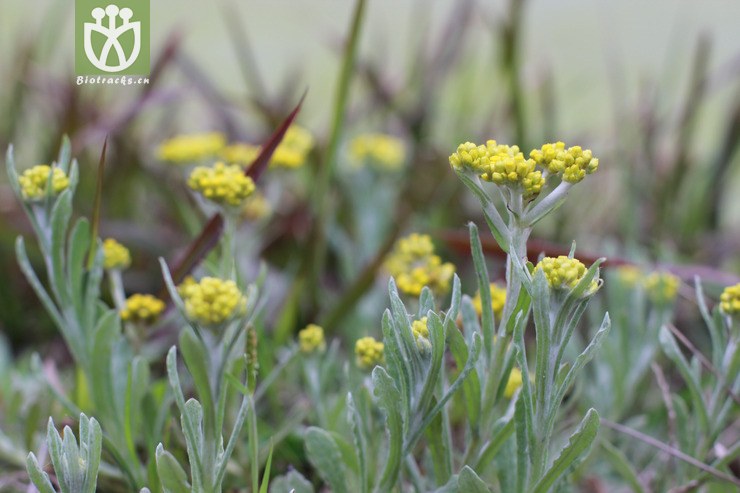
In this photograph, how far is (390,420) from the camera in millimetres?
531

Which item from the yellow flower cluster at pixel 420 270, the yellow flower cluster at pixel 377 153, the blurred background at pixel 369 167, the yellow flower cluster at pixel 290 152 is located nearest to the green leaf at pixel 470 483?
the yellow flower cluster at pixel 420 270

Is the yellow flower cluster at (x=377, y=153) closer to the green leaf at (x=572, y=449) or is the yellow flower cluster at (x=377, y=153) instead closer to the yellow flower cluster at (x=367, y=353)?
the yellow flower cluster at (x=367, y=353)

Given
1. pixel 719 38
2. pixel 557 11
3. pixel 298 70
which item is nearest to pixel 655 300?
pixel 298 70

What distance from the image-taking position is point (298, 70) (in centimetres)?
168

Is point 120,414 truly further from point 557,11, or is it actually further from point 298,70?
point 557,11

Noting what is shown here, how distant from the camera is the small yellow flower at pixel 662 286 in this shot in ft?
2.67

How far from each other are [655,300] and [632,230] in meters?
0.47

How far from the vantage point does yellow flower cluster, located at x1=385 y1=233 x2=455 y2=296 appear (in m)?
0.66

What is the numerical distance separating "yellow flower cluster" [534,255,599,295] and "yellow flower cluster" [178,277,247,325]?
0.56 feet

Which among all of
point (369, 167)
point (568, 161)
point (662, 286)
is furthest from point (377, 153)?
point (568, 161)

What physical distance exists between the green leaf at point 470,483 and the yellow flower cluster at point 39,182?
13.7 inches

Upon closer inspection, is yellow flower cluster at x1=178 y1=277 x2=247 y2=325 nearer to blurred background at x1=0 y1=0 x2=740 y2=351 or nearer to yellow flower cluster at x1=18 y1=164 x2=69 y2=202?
yellow flower cluster at x1=18 y1=164 x2=69 y2=202

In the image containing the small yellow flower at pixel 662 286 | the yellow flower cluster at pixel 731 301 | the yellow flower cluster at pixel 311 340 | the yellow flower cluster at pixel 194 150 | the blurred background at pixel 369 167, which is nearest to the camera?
the yellow flower cluster at pixel 731 301

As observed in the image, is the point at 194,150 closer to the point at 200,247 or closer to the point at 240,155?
the point at 240,155
